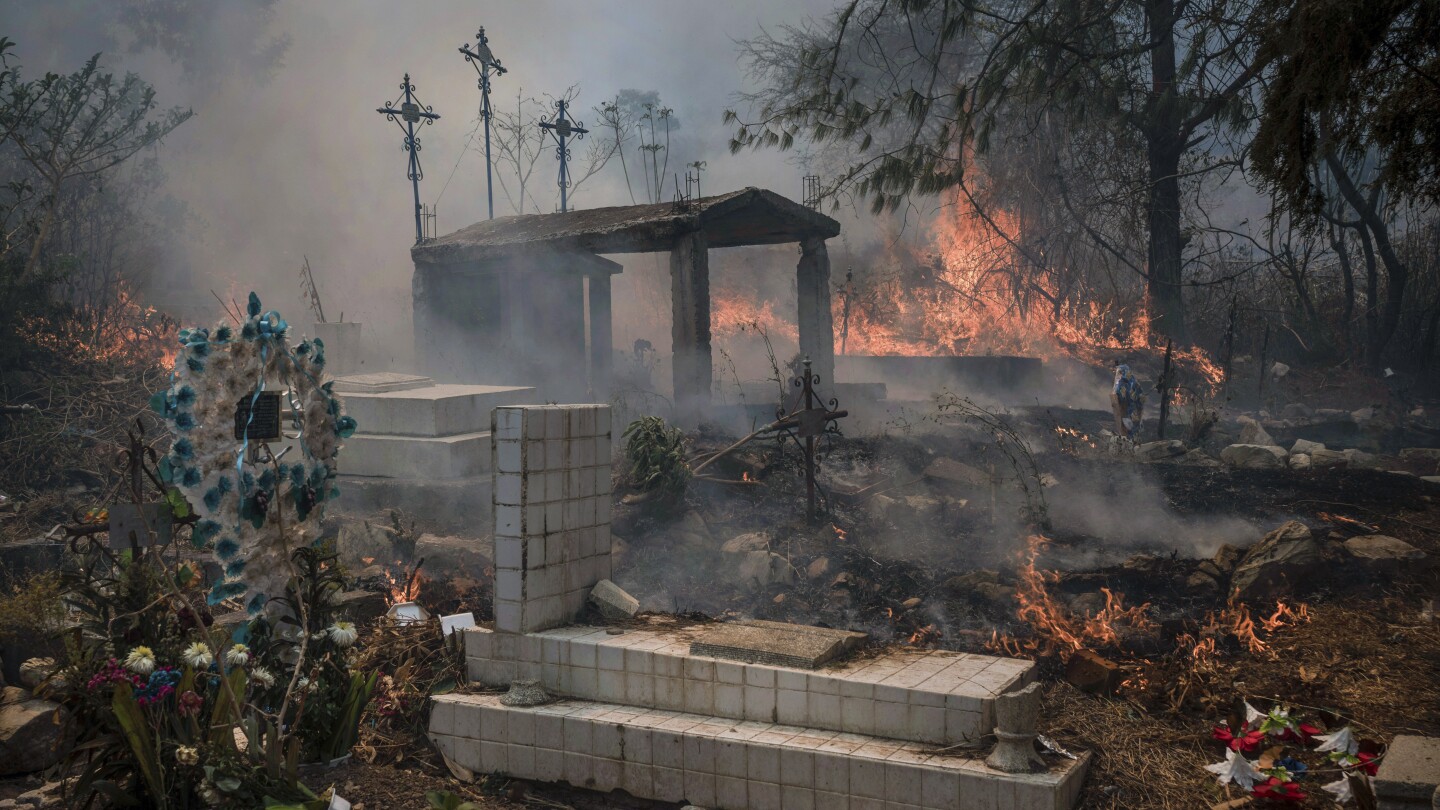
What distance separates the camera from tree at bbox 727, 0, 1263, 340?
10.9 m

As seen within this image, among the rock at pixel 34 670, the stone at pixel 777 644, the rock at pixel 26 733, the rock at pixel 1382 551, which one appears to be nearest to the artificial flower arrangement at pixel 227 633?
the rock at pixel 34 670

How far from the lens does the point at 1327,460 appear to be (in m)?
12.3

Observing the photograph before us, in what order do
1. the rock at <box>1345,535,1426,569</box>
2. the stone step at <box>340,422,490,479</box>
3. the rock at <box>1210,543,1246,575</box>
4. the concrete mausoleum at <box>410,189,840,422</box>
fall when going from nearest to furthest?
1. the rock at <box>1345,535,1426,569</box>
2. the rock at <box>1210,543,1246,575</box>
3. the stone step at <box>340,422,490,479</box>
4. the concrete mausoleum at <box>410,189,840,422</box>

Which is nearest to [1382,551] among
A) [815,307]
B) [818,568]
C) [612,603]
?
[818,568]

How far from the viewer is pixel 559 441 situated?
244 inches

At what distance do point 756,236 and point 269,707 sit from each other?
13838 mm

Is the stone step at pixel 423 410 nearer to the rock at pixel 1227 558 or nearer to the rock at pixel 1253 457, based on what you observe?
the rock at pixel 1227 558

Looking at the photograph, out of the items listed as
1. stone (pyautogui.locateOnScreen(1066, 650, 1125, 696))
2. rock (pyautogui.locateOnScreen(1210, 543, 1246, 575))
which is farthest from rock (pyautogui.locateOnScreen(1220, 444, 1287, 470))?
stone (pyautogui.locateOnScreen(1066, 650, 1125, 696))

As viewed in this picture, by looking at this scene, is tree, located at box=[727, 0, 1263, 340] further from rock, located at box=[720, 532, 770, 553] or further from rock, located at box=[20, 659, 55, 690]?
rock, located at box=[20, 659, 55, 690]

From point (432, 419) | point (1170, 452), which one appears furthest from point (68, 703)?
point (1170, 452)

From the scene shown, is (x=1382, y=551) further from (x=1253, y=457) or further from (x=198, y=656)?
(x=198, y=656)

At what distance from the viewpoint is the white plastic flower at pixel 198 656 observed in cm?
526

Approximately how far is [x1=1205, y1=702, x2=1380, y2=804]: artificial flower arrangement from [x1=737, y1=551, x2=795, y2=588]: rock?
158 inches

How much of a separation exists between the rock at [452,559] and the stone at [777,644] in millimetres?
4178
